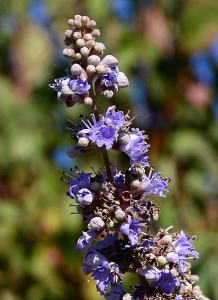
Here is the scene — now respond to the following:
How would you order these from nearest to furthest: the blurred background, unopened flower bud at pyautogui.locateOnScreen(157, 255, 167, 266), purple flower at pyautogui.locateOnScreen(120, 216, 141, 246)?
1. purple flower at pyautogui.locateOnScreen(120, 216, 141, 246)
2. unopened flower bud at pyautogui.locateOnScreen(157, 255, 167, 266)
3. the blurred background

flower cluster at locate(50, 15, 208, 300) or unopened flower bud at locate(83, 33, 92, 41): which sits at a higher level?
unopened flower bud at locate(83, 33, 92, 41)

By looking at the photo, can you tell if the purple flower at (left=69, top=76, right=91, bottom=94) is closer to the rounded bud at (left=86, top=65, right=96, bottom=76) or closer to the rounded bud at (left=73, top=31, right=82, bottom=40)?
the rounded bud at (left=86, top=65, right=96, bottom=76)

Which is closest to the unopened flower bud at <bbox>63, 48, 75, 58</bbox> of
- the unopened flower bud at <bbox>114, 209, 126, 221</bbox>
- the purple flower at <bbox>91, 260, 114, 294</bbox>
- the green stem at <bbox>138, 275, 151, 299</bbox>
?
the unopened flower bud at <bbox>114, 209, 126, 221</bbox>

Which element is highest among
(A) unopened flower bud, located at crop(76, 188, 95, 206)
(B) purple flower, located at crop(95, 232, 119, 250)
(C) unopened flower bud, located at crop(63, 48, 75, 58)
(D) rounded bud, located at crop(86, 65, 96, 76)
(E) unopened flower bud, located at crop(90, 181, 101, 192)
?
(C) unopened flower bud, located at crop(63, 48, 75, 58)

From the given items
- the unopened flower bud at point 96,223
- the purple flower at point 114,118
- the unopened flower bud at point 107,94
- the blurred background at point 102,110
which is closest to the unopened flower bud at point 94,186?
the unopened flower bud at point 96,223

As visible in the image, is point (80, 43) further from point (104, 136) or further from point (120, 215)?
point (120, 215)

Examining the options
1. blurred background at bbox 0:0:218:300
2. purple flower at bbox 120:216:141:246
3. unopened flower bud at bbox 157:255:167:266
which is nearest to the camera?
purple flower at bbox 120:216:141:246

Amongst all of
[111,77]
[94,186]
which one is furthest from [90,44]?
[94,186]

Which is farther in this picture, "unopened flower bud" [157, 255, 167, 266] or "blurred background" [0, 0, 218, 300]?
"blurred background" [0, 0, 218, 300]
